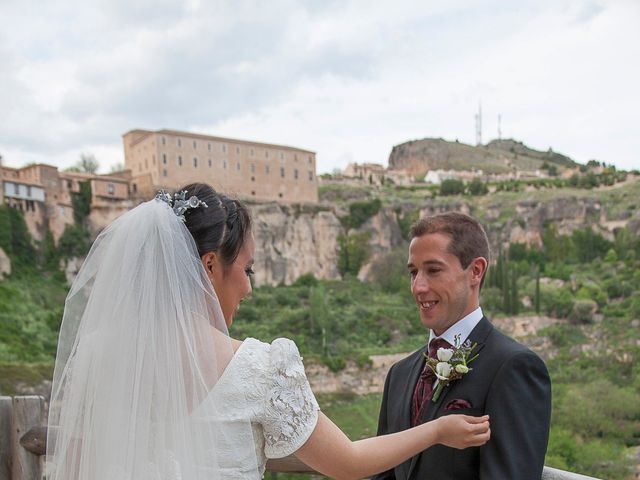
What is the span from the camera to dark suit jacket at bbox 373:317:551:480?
5.08ft

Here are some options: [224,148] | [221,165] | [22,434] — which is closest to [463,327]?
[22,434]

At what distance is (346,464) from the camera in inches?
58.5

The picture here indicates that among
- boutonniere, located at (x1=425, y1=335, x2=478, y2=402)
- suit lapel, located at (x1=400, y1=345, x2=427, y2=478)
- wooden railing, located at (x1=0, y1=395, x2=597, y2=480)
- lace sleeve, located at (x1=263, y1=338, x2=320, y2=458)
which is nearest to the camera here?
lace sleeve, located at (x1=263, y1=338, x2=320, y2=458)

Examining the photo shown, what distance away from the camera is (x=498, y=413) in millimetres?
1585

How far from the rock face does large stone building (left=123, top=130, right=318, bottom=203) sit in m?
10.1

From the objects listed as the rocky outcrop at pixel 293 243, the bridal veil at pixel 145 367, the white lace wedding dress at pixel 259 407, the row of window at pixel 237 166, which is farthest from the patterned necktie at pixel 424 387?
the row of window at pixel 237 166

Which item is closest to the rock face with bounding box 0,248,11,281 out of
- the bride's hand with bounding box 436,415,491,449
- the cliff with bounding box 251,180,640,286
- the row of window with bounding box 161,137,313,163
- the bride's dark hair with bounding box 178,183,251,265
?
the row of window with bounding box 161,137,313,163

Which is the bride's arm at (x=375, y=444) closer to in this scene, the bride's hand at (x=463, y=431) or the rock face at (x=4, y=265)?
the bride's hand at (x=463, y=431)

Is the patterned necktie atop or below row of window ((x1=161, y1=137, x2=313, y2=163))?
below

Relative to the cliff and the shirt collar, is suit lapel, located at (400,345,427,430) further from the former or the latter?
the cliff

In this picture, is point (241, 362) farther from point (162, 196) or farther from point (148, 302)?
point (162, 196)

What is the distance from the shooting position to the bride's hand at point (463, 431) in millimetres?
1528

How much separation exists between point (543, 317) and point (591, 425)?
50.0 feet

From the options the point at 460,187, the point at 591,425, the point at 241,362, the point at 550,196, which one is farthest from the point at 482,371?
the point at 460,187
